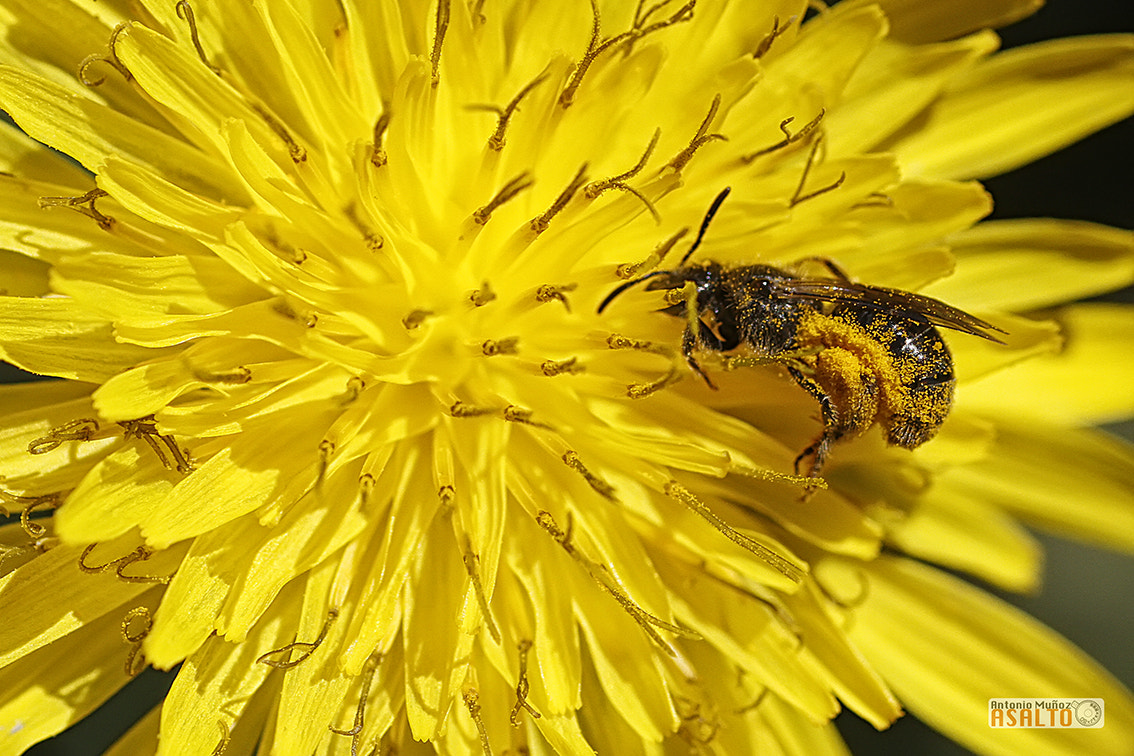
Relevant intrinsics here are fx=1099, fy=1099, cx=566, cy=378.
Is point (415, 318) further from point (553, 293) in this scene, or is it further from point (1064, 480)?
point (1064, 480)

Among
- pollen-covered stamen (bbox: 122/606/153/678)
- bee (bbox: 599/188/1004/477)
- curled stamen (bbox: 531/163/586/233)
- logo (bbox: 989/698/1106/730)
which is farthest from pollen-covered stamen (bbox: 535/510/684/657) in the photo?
logo (bbox: 989/698/1106/730)

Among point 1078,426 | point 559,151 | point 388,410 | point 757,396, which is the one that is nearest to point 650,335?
point 757,396

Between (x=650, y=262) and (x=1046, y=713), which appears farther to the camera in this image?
(x=1046, y=713)

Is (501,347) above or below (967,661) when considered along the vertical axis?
above

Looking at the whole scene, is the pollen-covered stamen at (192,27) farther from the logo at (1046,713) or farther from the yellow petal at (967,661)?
the logo at (1046,713)

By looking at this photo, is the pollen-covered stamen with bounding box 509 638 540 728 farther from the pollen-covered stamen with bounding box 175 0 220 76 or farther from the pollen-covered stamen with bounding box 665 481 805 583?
the pollen-covered stamen with bounding box 175 0 220 76

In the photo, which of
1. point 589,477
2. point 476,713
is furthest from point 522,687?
point 589,477

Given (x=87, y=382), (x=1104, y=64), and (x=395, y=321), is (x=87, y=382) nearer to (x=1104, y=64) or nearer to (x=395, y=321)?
(x=395, y=321)
